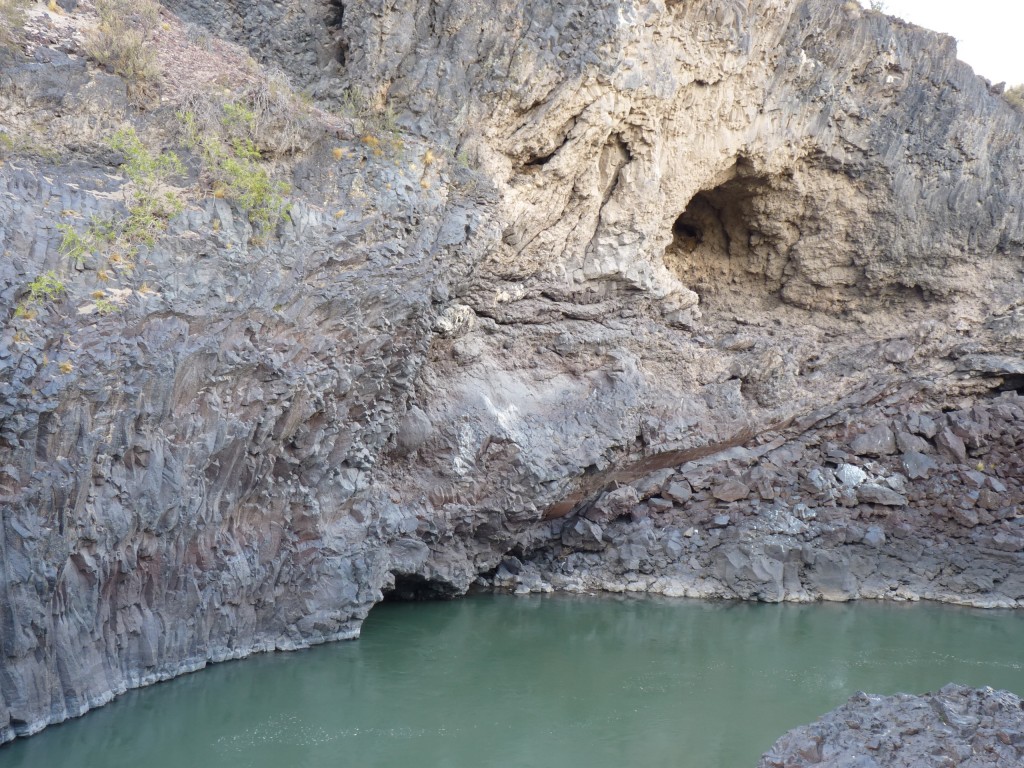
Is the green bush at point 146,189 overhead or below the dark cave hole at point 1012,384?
below

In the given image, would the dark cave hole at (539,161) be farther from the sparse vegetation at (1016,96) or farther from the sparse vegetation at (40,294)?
the sparse vegetation at (1016,96)

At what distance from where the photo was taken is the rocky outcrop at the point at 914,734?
5.34 metres

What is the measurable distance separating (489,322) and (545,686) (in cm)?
519

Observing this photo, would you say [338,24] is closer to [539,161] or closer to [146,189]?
[539,161]

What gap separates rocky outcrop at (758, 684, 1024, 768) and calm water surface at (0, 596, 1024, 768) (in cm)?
256

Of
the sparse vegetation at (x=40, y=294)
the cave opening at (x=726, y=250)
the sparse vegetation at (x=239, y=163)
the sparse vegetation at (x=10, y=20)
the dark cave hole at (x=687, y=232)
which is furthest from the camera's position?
the dark cave hole at (x=687, y=232)

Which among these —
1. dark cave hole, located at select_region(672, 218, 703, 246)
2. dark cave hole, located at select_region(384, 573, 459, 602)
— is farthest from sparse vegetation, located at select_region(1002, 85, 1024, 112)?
dark cave hole, located at select_region(384, 573, 459, 602)

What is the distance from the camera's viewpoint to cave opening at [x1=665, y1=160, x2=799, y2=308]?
53.5 ft

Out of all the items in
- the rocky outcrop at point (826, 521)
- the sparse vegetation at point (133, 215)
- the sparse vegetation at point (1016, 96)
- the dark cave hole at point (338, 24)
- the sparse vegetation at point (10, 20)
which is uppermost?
the sparse vegetation at point (1016, 96)

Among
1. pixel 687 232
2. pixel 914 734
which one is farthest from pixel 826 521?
pixel 914 734

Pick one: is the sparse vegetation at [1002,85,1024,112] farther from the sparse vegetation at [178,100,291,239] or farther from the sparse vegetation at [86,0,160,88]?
the sparse vegetation at [86,0,160,88]

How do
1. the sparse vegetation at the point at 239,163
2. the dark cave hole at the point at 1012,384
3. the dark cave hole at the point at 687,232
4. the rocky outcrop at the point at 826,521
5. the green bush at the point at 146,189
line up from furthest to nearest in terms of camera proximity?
the dark cave hole at the point at 687,232 → the dark cave hole at the point at 1012,384 → the rocky outcrop at the point at 826,521 → the sparse vegetation at the point at 239,163 → the green bush at the point at 146,189

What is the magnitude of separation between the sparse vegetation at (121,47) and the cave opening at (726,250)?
9694 mm

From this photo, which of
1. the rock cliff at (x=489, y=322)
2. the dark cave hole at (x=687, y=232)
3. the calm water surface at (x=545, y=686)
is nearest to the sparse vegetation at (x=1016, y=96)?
the rock cliff at (x=489, y=322)
